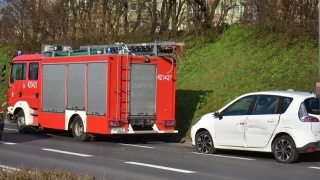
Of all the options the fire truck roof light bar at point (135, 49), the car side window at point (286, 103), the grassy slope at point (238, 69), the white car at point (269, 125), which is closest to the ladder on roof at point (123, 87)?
the fire truck roof light bar at point (135, 49)

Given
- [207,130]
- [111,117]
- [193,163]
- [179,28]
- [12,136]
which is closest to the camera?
[193,163]

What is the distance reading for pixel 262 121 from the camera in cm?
1488

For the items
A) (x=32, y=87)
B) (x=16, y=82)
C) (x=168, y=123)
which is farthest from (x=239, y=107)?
(x=16, y=82)

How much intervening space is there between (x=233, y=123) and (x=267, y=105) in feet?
3.20

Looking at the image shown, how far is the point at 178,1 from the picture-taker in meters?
31.9

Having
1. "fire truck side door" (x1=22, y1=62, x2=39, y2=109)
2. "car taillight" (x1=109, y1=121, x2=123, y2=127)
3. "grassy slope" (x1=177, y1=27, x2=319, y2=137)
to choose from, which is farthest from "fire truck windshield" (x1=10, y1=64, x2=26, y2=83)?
"car taillight" (x1=109, y1=121, x2=123, y2=127)

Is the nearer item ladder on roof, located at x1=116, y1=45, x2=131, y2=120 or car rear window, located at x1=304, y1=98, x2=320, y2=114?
car rear window, located at x1=304, y1=98, x2=320, y2=114

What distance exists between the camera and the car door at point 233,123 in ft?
50.5

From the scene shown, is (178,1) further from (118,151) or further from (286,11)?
(118,151)

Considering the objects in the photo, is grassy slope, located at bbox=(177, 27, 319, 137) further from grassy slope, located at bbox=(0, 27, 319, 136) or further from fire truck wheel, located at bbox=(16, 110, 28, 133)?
fire truck wheel, located at bbox=(16, 110, 28, 133)

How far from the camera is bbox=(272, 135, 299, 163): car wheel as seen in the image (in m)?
14.2

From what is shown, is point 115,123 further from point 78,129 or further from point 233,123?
point 233,123

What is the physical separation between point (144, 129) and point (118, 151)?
2317 millimetres

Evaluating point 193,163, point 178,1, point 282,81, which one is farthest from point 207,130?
point 178,1
